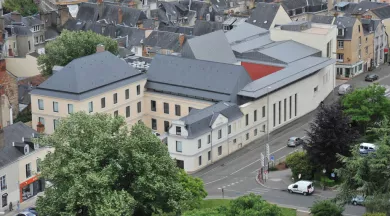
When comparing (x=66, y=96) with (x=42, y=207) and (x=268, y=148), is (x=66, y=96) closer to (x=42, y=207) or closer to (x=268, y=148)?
(x=268, y=148)

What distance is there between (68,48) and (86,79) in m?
15.9

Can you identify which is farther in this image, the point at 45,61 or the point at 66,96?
the point at 45,61

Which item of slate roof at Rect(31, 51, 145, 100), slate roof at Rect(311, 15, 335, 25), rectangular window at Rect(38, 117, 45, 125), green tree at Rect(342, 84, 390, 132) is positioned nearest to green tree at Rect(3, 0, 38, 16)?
slate roof at Rect(311, 15, 335, 25)

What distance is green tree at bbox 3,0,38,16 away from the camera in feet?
529

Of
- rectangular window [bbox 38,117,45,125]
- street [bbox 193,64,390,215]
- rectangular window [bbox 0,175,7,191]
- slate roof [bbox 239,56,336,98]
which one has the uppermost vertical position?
slate roof [bbox 239,56,336,98]

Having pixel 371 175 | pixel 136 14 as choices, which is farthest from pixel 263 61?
pixel 371 175

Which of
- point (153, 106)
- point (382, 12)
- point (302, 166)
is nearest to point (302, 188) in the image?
point (302, 166)

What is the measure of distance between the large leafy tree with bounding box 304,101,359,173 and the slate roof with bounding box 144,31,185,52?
1618 inches

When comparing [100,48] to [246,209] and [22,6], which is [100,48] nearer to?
[246,209]

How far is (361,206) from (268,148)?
14725 millimetres

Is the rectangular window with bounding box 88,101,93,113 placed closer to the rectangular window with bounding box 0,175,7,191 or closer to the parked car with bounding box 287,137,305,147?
the rectangular window with bounding box 0,175,7,191

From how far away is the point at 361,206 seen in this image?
3295 inches

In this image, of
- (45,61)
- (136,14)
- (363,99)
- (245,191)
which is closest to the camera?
(245,191)

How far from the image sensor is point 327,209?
77.1 metres
